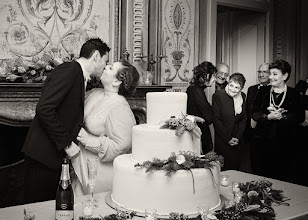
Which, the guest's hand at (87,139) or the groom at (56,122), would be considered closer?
the groom at (56,122)

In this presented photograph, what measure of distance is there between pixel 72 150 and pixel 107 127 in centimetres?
30

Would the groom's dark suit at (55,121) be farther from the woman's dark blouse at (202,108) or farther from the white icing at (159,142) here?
the woman's dark blouse at (202,108)

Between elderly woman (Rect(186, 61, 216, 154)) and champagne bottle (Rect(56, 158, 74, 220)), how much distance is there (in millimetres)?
2792

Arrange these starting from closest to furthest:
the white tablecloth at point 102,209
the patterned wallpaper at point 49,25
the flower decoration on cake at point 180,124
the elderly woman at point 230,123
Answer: the white tablecloth at point 102,209
the flower decoration on cake at point 180,124
the patterned wallpaper at point 49,25
the elderly woman at point 230,123

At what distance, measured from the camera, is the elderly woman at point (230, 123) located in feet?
16.2

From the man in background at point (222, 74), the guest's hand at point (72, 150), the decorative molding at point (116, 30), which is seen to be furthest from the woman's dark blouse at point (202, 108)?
the guest's hand at point (72, 150)

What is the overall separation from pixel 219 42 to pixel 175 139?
17.9 feet

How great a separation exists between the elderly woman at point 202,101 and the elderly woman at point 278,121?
525 mm

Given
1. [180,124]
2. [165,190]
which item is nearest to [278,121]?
[180,124]

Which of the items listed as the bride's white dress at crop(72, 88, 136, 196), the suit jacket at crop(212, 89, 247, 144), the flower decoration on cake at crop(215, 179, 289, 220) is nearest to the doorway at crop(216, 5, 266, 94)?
the suit jacket at crop(212, 89, 247, 144)

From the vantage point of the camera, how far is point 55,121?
293 centimetres

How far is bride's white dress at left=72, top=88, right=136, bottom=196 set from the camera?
3.03m

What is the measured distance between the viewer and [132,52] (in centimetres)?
538

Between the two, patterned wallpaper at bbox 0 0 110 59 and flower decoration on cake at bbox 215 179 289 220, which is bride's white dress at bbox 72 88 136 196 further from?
patterned wallpaper at bbox 0 0 110 59
